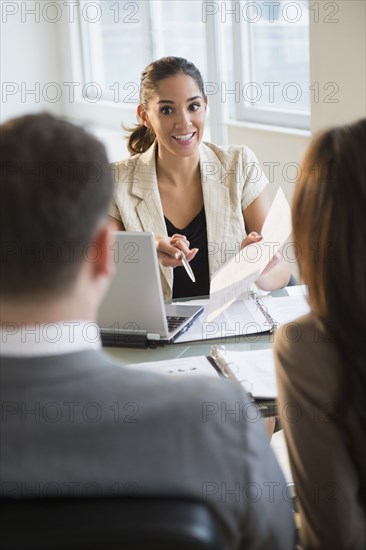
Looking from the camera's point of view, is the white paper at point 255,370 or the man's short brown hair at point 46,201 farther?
the white paper at point 255,370

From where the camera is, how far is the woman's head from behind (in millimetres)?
1134

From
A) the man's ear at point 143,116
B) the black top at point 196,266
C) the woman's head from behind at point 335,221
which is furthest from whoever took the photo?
Answer: the man's ear at point 143,116

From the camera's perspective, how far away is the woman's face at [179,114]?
2787 mm

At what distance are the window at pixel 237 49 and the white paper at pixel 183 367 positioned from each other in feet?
9.44

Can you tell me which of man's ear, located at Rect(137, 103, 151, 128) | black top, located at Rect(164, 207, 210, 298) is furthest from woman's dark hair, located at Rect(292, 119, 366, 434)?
man's ear, located at Rect(137, 103, 151, 128)

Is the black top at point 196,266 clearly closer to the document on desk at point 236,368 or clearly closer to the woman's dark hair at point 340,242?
the document on desk at point 236,368

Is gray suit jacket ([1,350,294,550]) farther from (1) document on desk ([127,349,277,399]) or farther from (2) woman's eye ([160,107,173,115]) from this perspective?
(2) woman's eye ([160,107,173,115])

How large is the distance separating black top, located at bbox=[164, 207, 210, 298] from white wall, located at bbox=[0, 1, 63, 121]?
4615 mm

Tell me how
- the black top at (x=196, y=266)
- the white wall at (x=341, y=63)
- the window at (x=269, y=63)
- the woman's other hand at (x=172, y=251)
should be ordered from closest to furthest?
the woman's other hand at (x=172, y=251) → the black top at (x=196, y=266) → the white wall at (x=341, y=63) → the window at (x=269, y=63)

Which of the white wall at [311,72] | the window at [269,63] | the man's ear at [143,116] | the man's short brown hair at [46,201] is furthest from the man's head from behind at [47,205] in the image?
the window at [269,63]

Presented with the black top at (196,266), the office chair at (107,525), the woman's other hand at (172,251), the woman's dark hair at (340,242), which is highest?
the woman's dark hair at (340,242)

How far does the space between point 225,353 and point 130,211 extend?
1.01 m

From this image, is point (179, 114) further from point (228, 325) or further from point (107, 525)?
point (107, 525)

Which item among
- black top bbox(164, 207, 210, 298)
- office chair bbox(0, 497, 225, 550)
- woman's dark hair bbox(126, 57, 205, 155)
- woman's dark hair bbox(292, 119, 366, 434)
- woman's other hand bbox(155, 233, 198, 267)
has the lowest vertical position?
black top bbox(164, 207, 210, 298)
